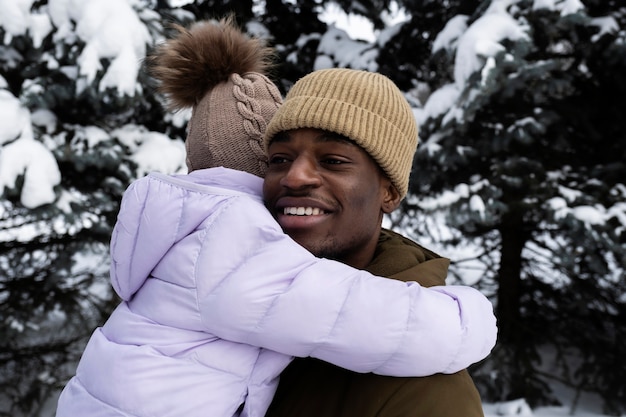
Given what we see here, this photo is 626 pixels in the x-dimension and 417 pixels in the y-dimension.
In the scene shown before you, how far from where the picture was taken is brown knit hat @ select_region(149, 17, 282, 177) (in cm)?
162

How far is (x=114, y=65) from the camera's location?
3188 mm

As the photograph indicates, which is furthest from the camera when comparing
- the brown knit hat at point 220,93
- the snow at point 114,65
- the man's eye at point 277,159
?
the snow at point 114,65

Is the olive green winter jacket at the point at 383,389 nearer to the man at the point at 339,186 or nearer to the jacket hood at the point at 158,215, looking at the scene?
the man at the point at 339,186

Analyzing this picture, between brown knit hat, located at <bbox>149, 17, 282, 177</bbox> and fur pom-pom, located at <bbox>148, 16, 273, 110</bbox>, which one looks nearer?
brown knit hat, located at <bbox>149, 17, 282, 177</bbox>

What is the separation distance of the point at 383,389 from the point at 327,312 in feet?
0.69

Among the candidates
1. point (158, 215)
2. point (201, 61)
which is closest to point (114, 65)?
point (201, 61)

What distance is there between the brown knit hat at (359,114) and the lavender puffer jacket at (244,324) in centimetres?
27

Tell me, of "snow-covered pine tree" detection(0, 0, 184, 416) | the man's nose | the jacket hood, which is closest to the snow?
"snow-covered pine tree" detection(0, 0, 184, 416)

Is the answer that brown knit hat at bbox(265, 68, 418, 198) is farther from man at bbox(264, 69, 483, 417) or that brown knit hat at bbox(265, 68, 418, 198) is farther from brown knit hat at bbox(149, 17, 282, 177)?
brown knit hat at bbox(149, 17, 282, 177)

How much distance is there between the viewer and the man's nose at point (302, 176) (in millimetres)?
1260

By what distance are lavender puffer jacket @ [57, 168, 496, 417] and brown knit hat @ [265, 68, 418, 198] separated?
27 cm

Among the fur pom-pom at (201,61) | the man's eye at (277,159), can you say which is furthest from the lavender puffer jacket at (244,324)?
the fur pom-pom at (201,61)

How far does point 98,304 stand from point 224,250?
12.9 feet

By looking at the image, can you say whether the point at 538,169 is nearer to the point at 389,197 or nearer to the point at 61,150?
the point at 389,197
